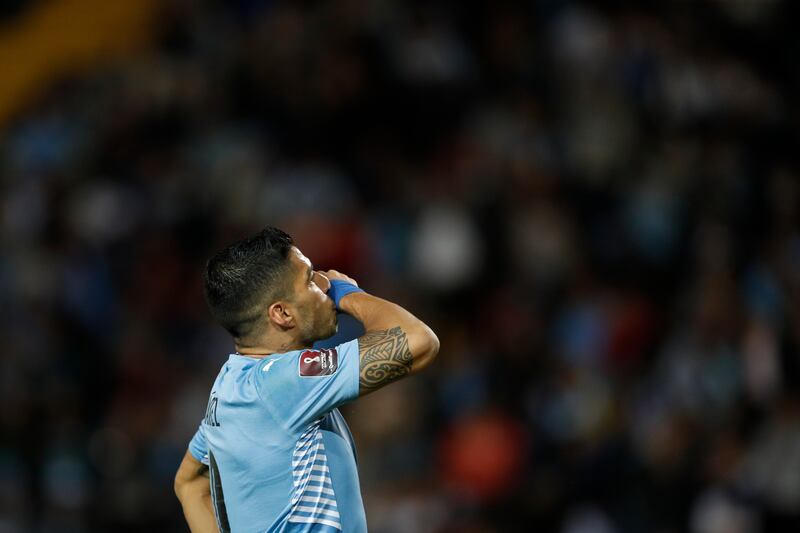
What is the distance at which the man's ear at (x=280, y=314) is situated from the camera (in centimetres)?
382

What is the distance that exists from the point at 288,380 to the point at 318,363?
10 cm

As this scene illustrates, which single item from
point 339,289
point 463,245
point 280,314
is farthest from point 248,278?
point 463,245

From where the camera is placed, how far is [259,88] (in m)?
11.0

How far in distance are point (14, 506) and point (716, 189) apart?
5.34 meters

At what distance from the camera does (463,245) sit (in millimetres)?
9273

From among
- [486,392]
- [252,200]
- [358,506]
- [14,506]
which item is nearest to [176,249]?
[252,200]

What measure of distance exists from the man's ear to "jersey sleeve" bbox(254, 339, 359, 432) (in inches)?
5.1

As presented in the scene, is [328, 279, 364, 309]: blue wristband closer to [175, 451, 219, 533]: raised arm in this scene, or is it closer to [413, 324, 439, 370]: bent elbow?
[413, 324, 439, 370]: bent elbow

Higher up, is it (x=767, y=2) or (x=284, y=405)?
(x=767, y=2)

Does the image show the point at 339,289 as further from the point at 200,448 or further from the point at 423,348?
the point at 200,448

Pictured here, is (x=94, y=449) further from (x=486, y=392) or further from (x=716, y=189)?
(x=716, y=189)

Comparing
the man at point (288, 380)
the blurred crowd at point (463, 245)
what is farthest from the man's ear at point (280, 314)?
the blurred crowd at point (463, 245)

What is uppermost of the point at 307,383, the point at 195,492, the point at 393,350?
the point at 393,350

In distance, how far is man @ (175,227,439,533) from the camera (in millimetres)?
3664
